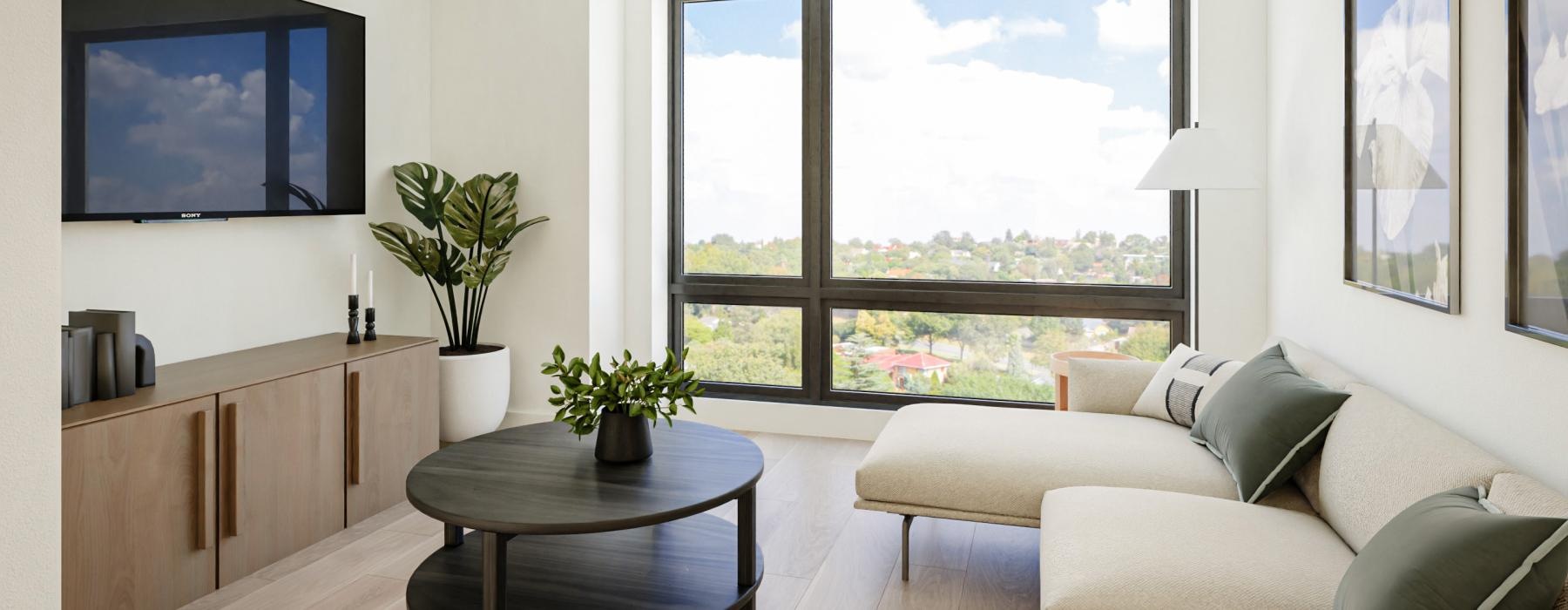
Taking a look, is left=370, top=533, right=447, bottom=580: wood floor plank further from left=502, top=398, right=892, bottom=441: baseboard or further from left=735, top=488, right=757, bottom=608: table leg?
left=502, top=398, right=892, bottom=441: baseboard

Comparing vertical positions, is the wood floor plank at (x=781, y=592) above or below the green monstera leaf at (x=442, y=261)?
below

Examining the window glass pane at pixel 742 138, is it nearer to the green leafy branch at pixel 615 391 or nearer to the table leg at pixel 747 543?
the green leafy branch at pixel 615 391

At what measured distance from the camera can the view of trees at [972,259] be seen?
4230 millimetres

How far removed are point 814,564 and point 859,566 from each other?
0.45 feet

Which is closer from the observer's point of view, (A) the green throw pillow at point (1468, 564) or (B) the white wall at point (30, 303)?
(A) the green throw pillow at point (1468, 564)

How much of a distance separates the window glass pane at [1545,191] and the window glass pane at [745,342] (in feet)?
10.9

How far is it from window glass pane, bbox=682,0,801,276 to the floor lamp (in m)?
1.78

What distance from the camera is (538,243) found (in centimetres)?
450

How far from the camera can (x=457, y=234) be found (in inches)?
164

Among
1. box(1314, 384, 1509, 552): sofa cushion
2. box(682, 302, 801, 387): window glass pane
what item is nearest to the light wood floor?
box(1314, 384, 1509, 552): sofa cushion

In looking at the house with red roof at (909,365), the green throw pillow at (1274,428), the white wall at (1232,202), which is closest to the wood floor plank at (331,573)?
the house with red roof at (909,365)

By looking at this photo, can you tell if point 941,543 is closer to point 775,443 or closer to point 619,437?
point 619,437

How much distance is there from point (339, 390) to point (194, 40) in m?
1.27

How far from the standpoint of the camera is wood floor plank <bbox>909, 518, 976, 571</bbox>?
2.93 meters
